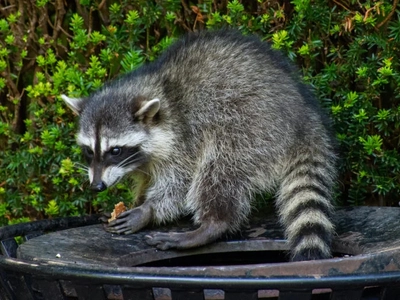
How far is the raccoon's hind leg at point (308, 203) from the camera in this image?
112 inches

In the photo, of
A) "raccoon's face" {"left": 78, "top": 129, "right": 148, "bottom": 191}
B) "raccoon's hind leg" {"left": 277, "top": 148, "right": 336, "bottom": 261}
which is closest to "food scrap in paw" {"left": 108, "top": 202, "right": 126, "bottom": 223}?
"raccoon's face" {"left": 78, "top": 129, "right": 148, "bottom": 191}

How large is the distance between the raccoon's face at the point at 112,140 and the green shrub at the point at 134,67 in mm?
496

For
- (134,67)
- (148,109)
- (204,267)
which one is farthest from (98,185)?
(204,267)

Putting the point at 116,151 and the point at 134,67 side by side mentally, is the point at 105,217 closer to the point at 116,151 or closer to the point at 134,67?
the point at 116,151

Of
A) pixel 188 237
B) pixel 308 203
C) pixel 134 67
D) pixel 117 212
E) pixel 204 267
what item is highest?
pixel 204 267

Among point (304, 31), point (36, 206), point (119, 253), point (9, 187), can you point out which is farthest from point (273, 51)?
point (9, 187)

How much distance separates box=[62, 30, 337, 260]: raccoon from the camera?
3.30 m

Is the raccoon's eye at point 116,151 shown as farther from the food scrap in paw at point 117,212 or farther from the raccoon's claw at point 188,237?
the raccoon's claw at point 188,237

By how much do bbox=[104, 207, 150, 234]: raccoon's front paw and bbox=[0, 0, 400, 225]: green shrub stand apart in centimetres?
68

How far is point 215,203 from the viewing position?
130 inches

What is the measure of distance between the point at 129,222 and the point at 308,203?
77 centimetres

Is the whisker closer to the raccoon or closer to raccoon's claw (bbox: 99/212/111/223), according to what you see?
the raccoon

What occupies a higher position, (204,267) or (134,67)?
(204,267)

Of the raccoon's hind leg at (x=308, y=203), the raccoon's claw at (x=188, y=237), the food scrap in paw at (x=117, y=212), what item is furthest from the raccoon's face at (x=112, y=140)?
the raccoon's hind leg at (x=308, y=203)
